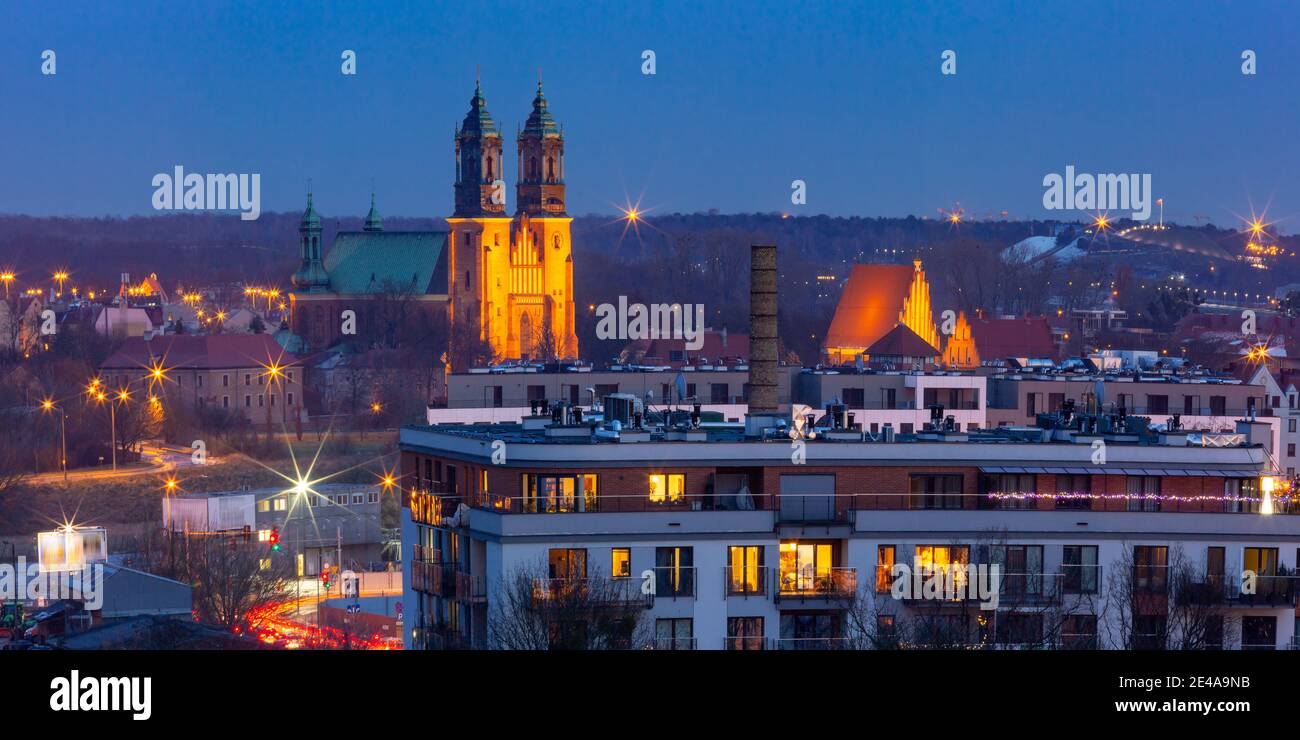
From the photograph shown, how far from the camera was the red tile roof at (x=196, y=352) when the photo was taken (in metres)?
73.2

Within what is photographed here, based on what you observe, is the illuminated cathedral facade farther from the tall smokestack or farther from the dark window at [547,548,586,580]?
the dark window at [547,548,586,580]

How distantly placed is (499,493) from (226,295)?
9667 centimetres

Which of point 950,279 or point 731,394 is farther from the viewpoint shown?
point 950,279

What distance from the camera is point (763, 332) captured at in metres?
29.7

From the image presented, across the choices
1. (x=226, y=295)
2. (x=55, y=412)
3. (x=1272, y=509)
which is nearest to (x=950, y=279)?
(x=226, y=295)

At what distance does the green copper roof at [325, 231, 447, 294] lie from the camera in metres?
98.3

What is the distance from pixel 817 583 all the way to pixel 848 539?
61 centimetres

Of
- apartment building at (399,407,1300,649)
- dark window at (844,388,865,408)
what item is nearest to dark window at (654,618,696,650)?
apartment building at (399,407,1300,649)

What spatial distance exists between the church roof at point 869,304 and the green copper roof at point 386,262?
24.6 metres

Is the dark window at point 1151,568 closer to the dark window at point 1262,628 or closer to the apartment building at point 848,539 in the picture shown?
the apartment building at point 848,539

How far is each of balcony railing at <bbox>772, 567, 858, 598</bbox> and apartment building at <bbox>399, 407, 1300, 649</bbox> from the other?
0.03 m

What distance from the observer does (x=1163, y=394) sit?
1437 inches

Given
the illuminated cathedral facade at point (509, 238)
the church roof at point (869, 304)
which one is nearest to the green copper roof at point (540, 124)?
the illuminated cathedral facade at point (509, 238)
